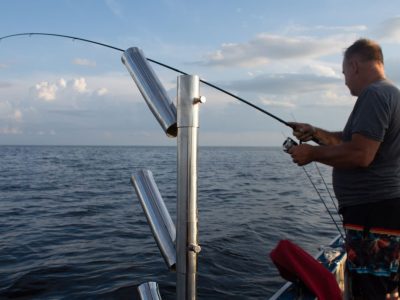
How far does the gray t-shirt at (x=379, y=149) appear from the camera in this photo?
2158 mm

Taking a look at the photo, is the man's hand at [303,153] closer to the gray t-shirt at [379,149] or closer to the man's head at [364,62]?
the gray t-shirt at [379,149]

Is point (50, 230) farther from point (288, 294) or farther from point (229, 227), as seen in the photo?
point (288, 294)

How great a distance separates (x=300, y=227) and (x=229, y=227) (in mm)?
1923

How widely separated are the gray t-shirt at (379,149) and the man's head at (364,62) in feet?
0.43

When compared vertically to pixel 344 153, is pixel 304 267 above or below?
below

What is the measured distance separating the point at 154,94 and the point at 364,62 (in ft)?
5.62

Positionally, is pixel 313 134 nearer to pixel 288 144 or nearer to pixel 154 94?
pixel 288 144

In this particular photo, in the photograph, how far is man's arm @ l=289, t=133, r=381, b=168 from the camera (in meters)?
2.14

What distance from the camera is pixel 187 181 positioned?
130 cm

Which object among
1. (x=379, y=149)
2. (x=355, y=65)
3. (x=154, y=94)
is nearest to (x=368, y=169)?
(x=379, y=149)

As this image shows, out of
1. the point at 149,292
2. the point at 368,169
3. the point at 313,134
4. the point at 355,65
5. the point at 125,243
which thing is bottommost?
the point at 125,243

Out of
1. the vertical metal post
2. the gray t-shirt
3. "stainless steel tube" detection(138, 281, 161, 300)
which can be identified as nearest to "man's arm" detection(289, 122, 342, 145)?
the gray t-shirt

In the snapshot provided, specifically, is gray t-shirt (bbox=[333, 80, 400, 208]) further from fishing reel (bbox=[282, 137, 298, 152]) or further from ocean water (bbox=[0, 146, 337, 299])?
ocean water (bbox=[0, 146, 337, 299])

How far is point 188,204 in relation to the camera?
131cm
